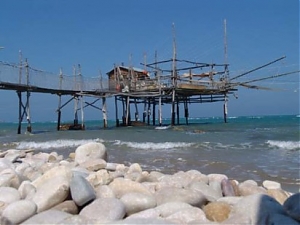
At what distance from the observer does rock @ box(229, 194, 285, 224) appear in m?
3.14

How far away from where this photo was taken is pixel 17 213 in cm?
334

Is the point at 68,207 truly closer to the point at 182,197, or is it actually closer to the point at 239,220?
the point at 182,197

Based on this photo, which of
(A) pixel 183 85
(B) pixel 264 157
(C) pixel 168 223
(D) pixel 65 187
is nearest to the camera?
(C) pixel 168 223

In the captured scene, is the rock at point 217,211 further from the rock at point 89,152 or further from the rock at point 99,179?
the rock at point 89,152

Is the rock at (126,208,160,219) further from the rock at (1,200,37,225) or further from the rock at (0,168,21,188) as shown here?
the rock at (0,168,21,188)

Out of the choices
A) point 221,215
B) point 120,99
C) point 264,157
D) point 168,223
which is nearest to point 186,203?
point 221,215

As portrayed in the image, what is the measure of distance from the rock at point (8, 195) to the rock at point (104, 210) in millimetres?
991

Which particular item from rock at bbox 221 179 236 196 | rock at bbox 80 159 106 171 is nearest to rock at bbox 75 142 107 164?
rock at bbox 80 159 106 171

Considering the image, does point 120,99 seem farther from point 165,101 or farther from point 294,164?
point 294,164

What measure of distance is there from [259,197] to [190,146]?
10429 millimetres

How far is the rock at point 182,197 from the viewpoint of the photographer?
369cm

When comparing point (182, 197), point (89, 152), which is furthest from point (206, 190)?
point (89, 152)

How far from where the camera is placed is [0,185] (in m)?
4.49

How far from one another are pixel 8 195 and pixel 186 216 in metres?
2.05
